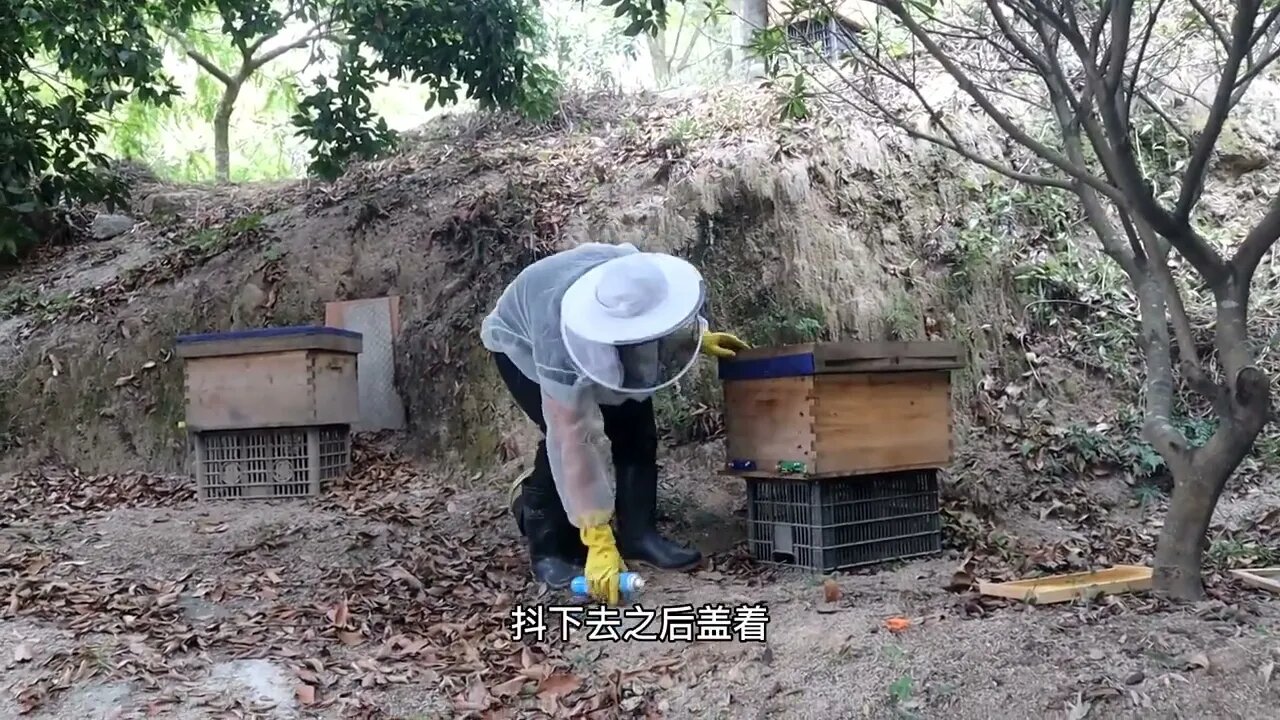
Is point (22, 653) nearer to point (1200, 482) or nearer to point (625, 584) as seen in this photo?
point (625, 584)

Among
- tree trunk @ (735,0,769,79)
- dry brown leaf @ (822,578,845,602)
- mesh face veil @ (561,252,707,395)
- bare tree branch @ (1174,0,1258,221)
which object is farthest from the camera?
tree trunk @ (735,0,769,79)

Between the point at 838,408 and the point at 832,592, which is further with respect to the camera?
the point at 838,408

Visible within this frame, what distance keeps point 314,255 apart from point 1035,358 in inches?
177

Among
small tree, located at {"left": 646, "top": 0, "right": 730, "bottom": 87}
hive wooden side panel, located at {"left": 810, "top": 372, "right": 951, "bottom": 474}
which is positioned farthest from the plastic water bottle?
small tree, located at {"left": 646, "top": 0, "right": 730, "bottom": 87}

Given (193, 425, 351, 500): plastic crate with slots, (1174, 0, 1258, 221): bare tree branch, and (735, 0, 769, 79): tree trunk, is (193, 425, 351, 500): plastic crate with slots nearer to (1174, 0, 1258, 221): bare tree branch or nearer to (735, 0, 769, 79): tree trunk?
(735, 0, 769, 79): tree trunk

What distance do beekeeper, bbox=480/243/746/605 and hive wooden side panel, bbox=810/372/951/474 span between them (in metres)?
0.57

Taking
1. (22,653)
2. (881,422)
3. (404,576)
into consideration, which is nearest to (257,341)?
(404,576)

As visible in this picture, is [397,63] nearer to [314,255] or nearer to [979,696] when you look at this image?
[314,255]

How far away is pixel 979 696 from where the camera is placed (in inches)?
110

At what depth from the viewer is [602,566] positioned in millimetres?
3805

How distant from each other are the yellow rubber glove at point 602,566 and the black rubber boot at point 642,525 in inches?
19.5

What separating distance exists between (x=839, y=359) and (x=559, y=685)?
5.12ft

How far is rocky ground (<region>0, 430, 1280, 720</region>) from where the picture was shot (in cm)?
285

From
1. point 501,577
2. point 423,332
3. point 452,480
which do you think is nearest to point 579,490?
point 501,577
